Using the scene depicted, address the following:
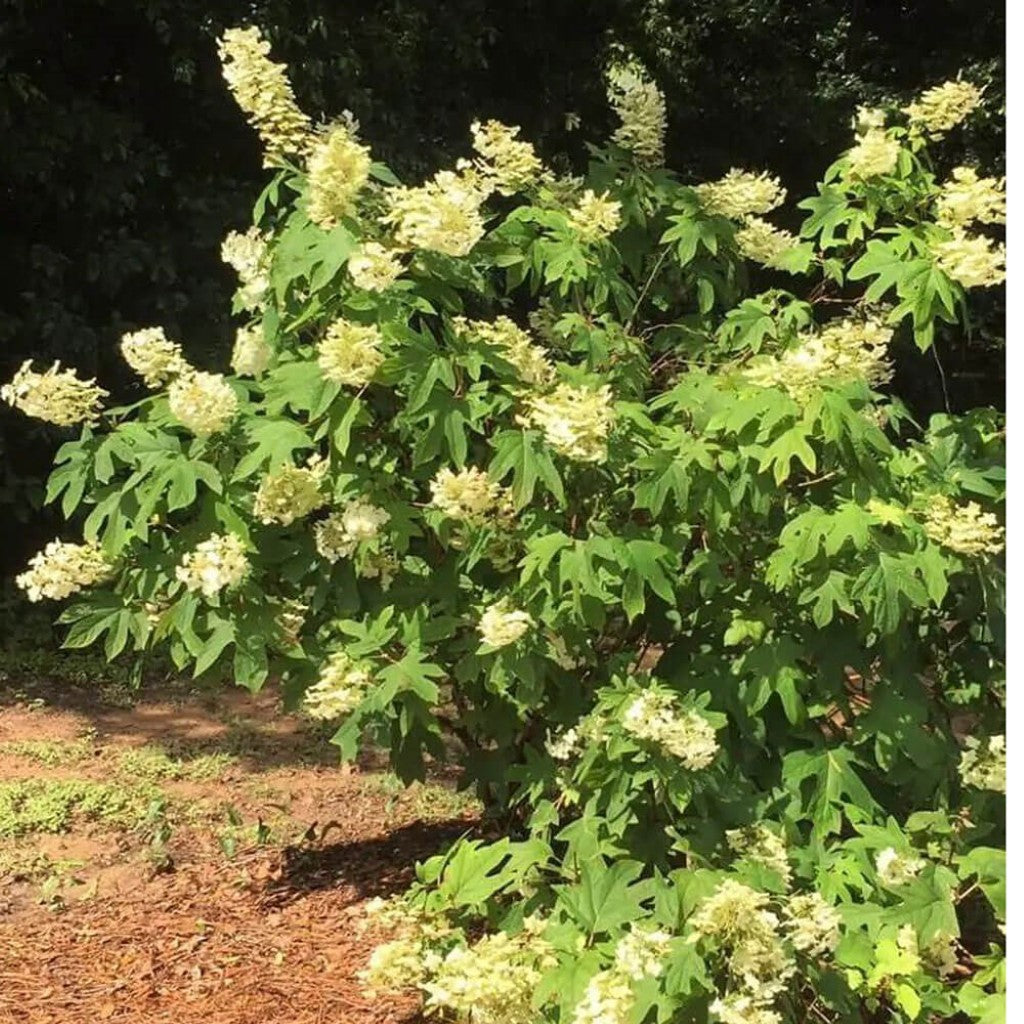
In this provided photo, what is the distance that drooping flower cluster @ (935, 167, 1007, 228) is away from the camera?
9.55 feet

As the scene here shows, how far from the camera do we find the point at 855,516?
9.16 ft

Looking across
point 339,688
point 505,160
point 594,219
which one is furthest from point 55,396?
point 594,219

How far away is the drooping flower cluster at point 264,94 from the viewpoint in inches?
129

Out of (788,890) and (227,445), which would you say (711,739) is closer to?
(788,890)

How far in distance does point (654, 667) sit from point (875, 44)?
33.3ft

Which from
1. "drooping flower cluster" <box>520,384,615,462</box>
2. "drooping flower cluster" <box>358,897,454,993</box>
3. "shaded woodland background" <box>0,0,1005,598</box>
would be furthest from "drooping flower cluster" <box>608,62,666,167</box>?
"shaded woodland background" <box>0,0,1005,598</box>

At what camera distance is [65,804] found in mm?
4988

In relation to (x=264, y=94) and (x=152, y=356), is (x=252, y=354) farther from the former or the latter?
(x=264, y=94)

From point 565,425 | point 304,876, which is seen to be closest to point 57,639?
point 304,876

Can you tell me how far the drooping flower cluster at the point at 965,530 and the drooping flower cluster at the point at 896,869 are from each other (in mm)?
636

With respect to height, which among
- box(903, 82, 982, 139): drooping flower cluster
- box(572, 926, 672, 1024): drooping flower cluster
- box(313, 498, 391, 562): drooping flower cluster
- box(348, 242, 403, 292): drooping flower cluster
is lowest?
box(572, 926, 672, 1024): drooping flower cluster

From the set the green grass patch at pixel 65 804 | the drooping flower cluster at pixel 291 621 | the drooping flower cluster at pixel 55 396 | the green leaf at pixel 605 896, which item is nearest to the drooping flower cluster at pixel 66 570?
the drooping flower cluster at pixel 55 396

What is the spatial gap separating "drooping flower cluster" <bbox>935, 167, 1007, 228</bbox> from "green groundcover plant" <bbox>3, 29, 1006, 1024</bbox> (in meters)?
0.01

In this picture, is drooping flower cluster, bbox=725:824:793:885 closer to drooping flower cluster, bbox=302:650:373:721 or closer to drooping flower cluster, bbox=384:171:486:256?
drooping flower cluster, bbox=302:650:373:721
